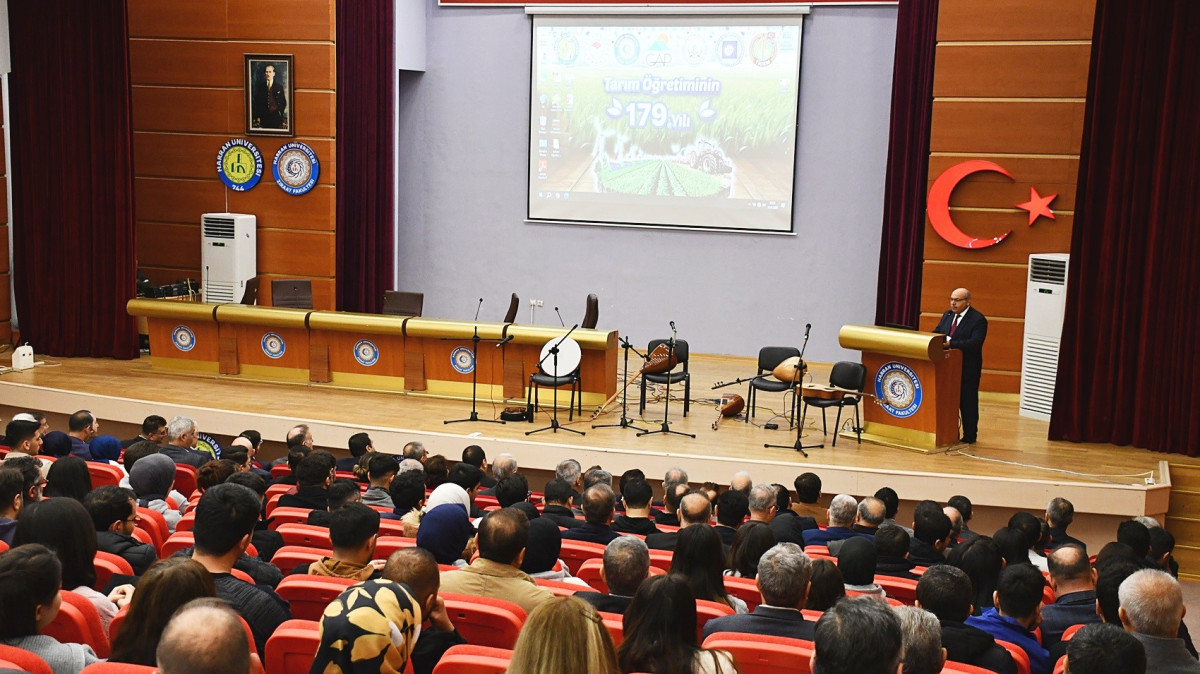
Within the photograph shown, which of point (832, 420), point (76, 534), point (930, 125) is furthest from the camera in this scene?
point (930, 125)

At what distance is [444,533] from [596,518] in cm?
87

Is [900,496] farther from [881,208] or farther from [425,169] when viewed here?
[425,169]

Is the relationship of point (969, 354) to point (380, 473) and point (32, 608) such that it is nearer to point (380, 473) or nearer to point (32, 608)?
point (380, 473)

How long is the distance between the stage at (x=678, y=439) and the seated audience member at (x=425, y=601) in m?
4.67

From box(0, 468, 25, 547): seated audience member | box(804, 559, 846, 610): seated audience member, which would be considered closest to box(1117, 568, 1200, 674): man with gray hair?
box(804, 559, 846, 610): seated audience member

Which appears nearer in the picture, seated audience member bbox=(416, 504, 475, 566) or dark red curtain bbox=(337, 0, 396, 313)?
seated audience member bbox=(416, 504, 475, 566)

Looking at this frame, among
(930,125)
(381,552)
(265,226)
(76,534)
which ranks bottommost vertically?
(381,552)

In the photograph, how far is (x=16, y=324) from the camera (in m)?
11.5

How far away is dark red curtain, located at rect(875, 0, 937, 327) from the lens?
10508 mm

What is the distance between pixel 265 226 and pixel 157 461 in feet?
23.8

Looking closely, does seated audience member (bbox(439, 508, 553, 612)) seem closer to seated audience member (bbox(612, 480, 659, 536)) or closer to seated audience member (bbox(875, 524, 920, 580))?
seated audience member (bbox(612, 480, 659, 536))

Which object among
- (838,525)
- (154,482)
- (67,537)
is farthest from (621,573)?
(154,482)

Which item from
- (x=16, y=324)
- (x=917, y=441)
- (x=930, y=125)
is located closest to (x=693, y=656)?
(x=917, y=441)

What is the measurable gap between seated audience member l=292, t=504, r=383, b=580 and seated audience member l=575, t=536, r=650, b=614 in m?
0.71
